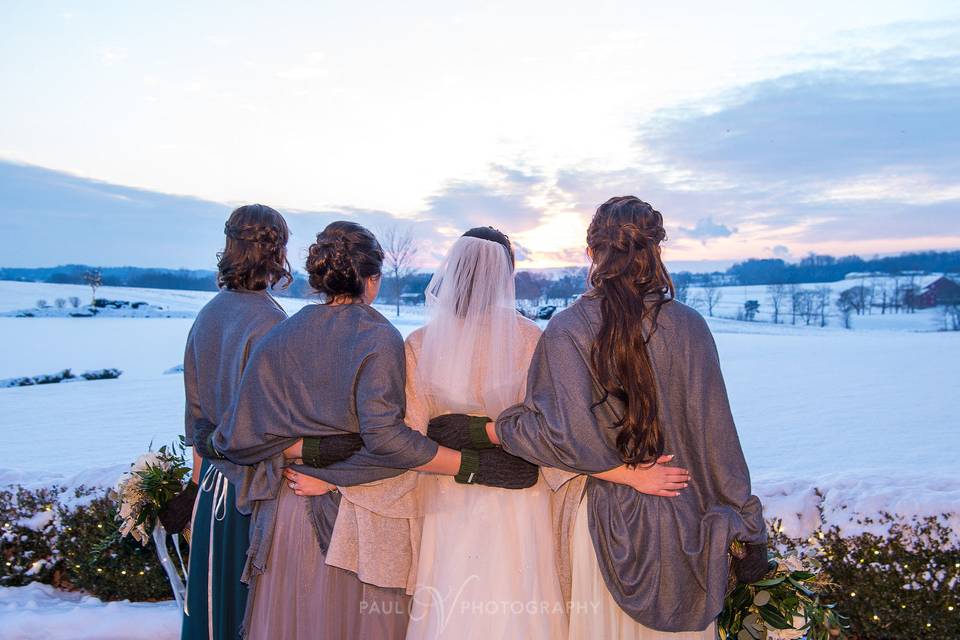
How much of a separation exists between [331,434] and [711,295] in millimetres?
32048

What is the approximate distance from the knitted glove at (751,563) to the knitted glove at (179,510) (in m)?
2.52

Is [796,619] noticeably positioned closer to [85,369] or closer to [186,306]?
[85,369]

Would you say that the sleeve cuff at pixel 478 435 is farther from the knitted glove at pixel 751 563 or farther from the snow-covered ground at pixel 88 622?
the snow-covered ground at pixel 88 622

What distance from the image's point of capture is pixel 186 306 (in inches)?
1238

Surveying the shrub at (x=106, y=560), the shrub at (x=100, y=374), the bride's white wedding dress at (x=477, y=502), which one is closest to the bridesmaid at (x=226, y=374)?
the bride's white wedding dress at (x=477, y=502)

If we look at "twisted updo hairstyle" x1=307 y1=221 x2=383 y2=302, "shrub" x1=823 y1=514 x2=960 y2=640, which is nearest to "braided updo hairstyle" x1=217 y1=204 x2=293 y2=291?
"twisted updo hairstyle" x1=307 y1=221 x2=383 y2=302

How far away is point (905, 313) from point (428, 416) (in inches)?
1252

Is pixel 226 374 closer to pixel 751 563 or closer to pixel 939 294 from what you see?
pixel 751 563

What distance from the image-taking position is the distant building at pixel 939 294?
27.1 meters

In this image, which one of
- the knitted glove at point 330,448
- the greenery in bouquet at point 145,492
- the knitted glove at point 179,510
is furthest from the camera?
the greenery in bouquet at point 145,492

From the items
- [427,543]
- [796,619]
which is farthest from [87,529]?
[796,619]

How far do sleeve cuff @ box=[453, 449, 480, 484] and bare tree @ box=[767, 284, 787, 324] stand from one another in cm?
2954

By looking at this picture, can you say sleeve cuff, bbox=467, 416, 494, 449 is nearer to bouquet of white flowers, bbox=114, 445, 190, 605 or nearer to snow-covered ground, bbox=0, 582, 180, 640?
bouquet of white flowers, bbox=114, 445, 190, 605

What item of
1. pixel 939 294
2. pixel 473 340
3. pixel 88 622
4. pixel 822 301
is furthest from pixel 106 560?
pixel 939 294
